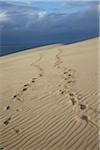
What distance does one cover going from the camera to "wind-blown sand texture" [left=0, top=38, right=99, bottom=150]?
761 cm

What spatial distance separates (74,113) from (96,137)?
61.6 inches

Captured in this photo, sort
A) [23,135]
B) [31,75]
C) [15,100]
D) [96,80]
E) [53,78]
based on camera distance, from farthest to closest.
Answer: [31,75] < [53,78] < [96,80] < [15,100] < [23,135]

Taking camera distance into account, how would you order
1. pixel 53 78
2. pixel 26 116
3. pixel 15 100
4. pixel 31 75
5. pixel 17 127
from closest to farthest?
pixel 17 127 < pixel 26 116 < pixel 15 100 < pixel 53 78 < pixel 31 75

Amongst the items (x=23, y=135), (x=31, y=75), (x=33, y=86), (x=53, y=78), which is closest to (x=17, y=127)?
(x=23, y=135)

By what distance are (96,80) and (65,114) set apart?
12.1 ft

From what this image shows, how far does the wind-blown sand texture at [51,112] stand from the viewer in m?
7.61

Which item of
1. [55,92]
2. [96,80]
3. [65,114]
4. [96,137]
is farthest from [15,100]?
[96,137]

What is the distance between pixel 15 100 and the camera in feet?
36.0

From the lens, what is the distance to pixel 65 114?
9.12 m

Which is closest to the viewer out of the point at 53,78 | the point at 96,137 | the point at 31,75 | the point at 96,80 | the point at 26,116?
the point at 96,137

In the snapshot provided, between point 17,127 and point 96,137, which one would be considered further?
point 17,127

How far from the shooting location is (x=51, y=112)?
9438 millimetres

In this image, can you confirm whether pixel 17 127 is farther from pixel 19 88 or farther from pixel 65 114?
pixel 19 88

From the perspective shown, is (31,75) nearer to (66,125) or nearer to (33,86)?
(33,86)
